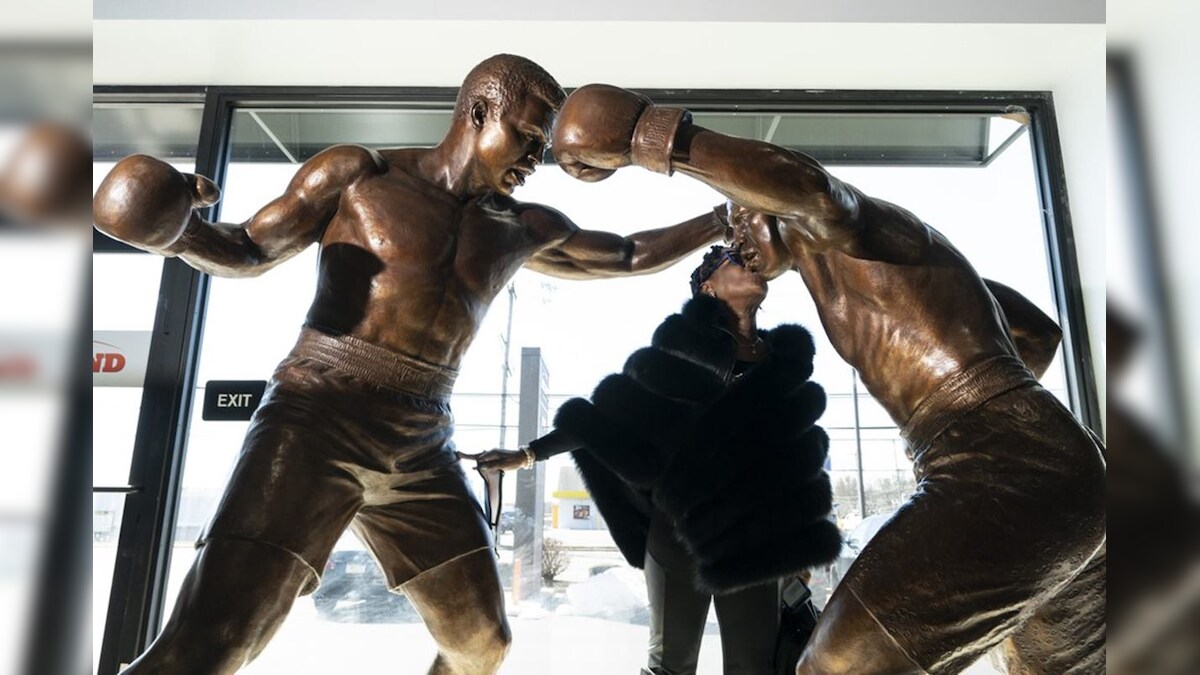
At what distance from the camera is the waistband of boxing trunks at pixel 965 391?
4.87 feet

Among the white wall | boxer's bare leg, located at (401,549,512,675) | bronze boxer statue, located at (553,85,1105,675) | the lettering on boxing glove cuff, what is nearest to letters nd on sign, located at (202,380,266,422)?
the white wall

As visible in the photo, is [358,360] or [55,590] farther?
[358,360]

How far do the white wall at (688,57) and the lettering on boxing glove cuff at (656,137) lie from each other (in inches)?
70.8

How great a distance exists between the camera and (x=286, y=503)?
5.56 feet

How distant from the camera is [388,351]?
1886mm

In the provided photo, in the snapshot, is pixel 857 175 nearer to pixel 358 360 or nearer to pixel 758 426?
pixel 758 426

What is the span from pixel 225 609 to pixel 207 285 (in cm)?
234

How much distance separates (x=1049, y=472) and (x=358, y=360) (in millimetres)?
1349

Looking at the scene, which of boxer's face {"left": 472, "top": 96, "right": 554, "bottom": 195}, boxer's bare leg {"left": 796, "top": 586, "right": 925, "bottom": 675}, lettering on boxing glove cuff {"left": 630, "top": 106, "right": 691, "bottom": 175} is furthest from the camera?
boxer's face {"left": 472, "top": 96, "right": 554, "bottom": 195}

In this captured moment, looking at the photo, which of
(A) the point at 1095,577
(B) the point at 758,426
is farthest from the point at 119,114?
(A) the point at 1095,577

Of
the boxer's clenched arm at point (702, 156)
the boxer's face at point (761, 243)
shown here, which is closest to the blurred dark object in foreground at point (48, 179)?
the boxer's clenched arm at point (702, 156)

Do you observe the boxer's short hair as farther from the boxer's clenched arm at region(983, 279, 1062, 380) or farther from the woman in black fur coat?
the boxer's clenched arm at region(983, 279, 1062, 380)

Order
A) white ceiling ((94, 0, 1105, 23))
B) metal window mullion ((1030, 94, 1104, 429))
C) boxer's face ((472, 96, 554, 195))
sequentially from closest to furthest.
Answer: boxer's face ((472, 96, 554, 195)), white ceiling ((94, 0, 1105, 23)), metal window mullion ((1030, 94, 1104, 429))

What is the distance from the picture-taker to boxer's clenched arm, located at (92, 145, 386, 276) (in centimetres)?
158
